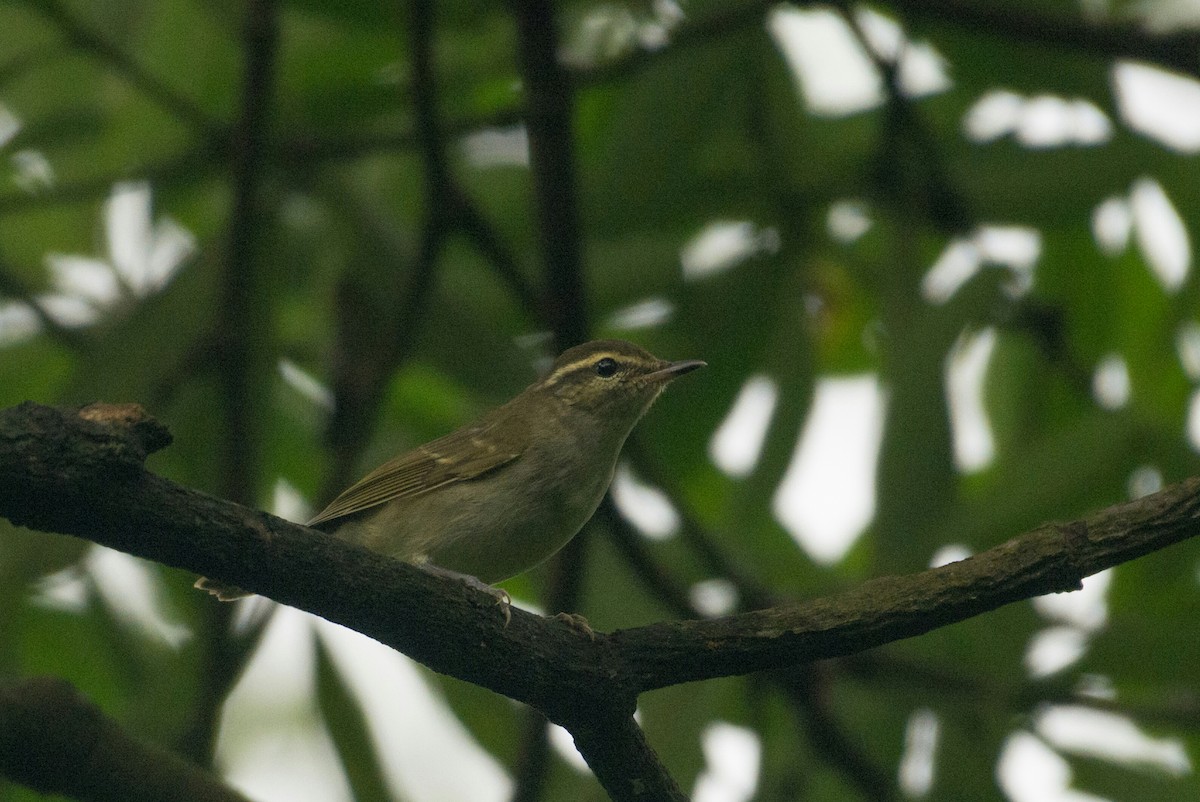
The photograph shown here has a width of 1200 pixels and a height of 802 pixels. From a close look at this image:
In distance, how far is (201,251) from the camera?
6.07m

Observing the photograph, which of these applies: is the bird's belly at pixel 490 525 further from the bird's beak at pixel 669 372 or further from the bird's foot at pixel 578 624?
the bird's foot at pixel 578 624

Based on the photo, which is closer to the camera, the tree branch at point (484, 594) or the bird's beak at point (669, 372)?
the tree branch at point (484, 594)

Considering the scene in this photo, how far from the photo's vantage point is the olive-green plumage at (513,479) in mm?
4703

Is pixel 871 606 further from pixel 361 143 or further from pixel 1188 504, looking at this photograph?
pixel 361 143

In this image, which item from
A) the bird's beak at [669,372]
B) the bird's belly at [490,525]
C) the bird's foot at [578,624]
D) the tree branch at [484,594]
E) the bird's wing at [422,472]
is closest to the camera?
the tree branch at [484,594]

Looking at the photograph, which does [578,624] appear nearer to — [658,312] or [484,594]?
[484,594]

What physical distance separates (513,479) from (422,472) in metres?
0.41

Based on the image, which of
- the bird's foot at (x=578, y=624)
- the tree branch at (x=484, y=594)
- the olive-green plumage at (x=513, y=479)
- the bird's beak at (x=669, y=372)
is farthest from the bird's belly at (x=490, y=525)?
the tree branch at (x=484, y=594)

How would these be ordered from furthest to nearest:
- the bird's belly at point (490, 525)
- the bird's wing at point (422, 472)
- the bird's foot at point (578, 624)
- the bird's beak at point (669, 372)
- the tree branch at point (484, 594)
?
the bird's beak at point (669, 372) → the bird's wing at point (422, 472) → the bird's belly at point (490, 525) → the bird's foot at point (578, 624) → the tree branch at point (484, 594)

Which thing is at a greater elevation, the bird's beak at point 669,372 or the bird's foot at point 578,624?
the bird's beak at point 669,372

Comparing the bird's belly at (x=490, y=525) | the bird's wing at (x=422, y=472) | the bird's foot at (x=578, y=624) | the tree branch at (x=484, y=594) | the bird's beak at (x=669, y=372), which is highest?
the bird's beak at (x=669, y=372)

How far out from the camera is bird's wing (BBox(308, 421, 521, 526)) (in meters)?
4.99

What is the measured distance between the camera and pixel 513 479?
4887 mm

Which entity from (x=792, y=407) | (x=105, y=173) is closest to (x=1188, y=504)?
(x=792, y=407)
